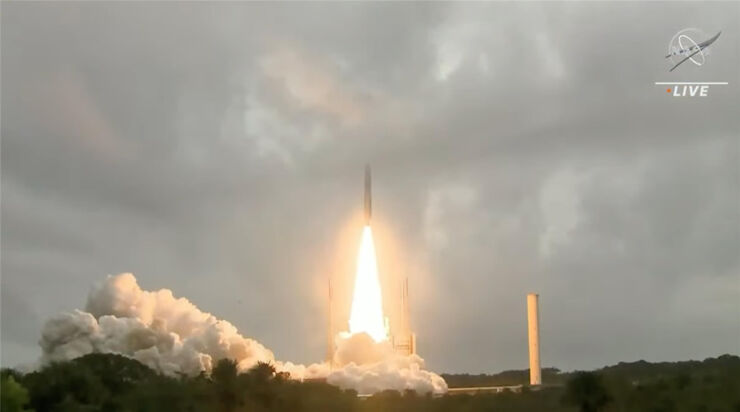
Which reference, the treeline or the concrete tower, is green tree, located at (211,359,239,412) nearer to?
the treeline

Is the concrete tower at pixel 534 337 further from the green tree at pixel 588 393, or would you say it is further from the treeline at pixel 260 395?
the green tree at pixel 588 393

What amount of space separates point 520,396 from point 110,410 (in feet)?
136

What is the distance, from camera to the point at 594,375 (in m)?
65.6

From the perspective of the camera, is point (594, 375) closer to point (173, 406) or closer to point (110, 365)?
point (173, 406)

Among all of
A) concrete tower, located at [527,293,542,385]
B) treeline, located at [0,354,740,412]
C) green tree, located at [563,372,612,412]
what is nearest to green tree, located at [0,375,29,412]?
treeline, located at [0,354,740,412]

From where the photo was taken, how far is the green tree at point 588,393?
211ft

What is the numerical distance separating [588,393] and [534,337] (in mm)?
42365

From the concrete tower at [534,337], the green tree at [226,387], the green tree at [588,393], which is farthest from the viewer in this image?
the concrete tower at [534,337]

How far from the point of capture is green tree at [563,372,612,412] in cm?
6444

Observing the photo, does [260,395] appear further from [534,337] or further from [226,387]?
[534,337]

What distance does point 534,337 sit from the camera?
351ft

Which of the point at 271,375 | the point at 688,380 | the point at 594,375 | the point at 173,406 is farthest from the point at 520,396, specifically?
the point at 173,406

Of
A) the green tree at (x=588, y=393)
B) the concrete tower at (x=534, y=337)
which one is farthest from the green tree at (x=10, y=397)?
the concrete tower at (x=534, y=337)

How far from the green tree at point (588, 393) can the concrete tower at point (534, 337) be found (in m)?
40.9
